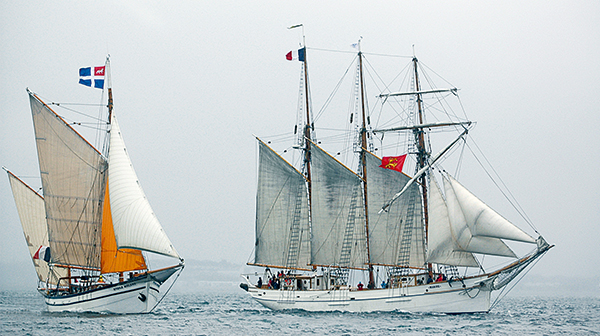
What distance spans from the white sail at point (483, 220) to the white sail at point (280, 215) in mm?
16165

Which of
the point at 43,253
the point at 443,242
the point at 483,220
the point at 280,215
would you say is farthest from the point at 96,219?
the point at 483,220

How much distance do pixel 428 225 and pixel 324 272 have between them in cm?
1200

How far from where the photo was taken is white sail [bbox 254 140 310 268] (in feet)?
206

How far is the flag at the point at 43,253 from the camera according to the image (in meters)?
60.3

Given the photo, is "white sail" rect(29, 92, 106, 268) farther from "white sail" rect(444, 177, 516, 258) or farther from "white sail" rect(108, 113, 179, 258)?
"white sail" rect(444, 177, 516, 258)

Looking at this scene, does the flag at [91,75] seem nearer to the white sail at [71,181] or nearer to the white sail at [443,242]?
the white sail at [71,181]

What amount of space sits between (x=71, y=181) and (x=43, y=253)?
11955mm

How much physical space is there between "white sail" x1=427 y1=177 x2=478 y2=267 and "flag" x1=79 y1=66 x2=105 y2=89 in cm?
Answer: 3119

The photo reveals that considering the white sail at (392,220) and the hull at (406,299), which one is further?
the white sail at (392,220)

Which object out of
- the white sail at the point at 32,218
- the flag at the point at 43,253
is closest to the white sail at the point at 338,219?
the flag at the point at 43,253

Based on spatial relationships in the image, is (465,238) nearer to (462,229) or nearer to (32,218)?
(462,229)

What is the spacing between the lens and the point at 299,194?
6369 centimetres

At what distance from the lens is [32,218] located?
64.7 m

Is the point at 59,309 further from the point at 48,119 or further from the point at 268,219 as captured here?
the point at 268,219
